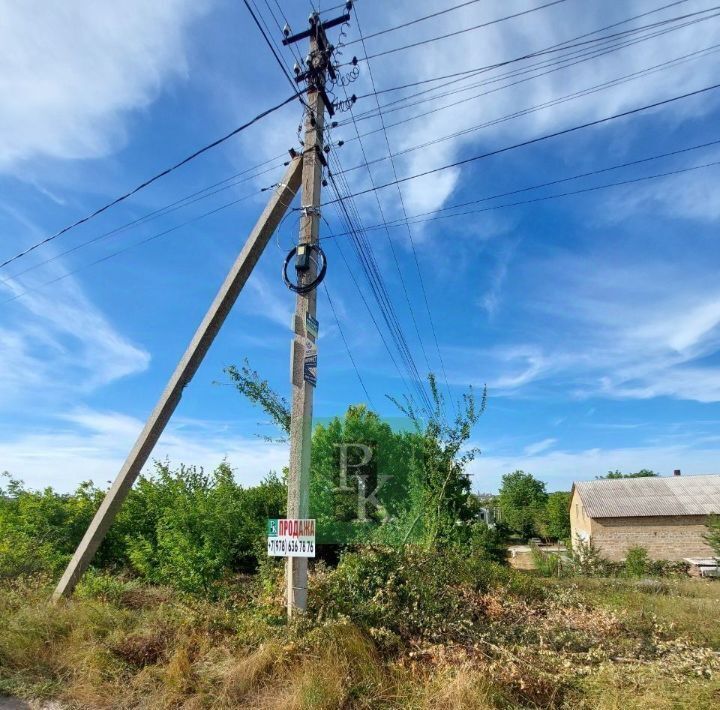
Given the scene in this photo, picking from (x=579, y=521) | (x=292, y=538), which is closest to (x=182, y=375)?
(x=292, y=538)

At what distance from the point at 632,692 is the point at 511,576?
14.7 ft

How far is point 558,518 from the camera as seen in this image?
44.1 m

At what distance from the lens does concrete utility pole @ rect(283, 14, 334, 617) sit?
4891 mm

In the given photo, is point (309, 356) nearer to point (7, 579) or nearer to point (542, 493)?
point (7, 579)

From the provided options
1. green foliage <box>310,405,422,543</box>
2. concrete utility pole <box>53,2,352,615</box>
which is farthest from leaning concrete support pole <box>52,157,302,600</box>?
green foliage <box>310,405,422,543</box>

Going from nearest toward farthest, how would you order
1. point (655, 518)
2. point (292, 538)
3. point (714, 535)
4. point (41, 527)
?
point (292, 538)
point (41, 527)
point (714, 535)
point (655, 518)

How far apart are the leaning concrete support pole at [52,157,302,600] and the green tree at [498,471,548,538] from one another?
50040mm

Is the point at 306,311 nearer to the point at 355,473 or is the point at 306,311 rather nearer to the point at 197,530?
the point at 197,530

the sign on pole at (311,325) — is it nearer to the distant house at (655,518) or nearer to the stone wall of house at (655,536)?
the distant house at (655,518)

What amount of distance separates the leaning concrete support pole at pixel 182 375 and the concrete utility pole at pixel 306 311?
596 millimetres

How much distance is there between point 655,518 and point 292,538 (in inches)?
1164

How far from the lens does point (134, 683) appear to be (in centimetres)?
412

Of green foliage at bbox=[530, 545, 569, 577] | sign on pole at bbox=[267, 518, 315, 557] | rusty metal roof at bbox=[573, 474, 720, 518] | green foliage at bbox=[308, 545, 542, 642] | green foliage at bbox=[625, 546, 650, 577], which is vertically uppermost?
rusty metal roof at bbox=[573, 474, 720, 518]

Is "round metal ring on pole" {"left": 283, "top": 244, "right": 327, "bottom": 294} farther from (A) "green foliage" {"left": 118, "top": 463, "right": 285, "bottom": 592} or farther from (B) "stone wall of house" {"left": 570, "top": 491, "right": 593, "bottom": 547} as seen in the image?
(B) "stone wall of house" {"left": 570, "top": 491, "right": 593, "bottom": 547}
